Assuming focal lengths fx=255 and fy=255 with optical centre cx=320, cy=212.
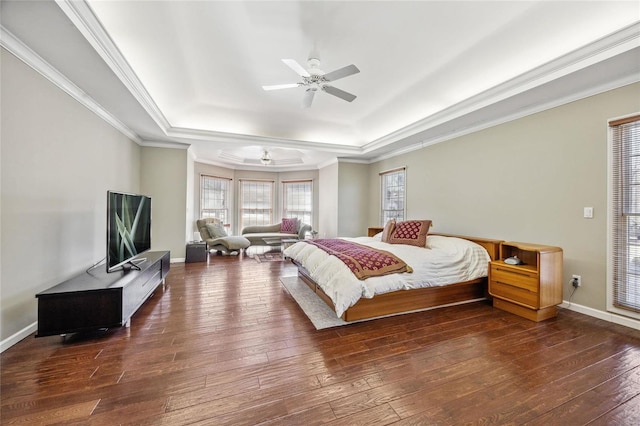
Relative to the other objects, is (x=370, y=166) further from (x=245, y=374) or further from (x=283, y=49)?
(x=245, y=374)

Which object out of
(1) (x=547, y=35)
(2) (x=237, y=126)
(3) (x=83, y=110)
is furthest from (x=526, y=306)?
(3) (x=83, y=110)

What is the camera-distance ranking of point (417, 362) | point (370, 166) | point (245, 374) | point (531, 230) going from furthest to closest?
point (370, 166) → point (531, 230) → point (417, 362) → point (245, 374)

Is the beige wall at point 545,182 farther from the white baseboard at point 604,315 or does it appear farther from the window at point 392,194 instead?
the window at point 392,194

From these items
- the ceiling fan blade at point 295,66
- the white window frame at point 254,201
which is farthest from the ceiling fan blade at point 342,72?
the white window frame at point 254,201

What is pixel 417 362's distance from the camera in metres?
2.04

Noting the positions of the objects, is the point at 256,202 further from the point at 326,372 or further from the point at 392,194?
the point at 326,372

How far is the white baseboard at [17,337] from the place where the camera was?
6.92 feet

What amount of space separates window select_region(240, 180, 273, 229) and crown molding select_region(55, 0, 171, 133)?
4.91 m

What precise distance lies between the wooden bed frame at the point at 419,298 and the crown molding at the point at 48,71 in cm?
369

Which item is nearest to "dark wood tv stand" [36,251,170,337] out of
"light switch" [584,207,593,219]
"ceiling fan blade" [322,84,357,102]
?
"ceiling fan blade" [322,84,357,102]

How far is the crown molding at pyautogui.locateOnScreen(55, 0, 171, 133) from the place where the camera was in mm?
1919

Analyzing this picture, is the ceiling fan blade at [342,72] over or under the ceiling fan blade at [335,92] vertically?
under

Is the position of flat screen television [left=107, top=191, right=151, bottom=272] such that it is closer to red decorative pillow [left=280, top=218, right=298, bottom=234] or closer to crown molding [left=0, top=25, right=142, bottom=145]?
crown molding [left=0, top=25, right=142, bottom=145]

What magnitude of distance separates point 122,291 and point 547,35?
4871 mm
